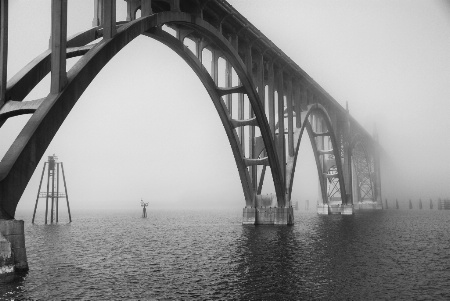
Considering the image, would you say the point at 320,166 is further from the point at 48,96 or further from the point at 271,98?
the point at 48,96

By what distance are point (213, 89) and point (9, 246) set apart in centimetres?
2402

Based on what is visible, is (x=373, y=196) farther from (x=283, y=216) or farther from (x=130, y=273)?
(x=130, y=273)

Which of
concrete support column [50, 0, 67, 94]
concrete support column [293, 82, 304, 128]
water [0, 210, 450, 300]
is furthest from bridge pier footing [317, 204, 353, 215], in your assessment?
concrete support column [50, 0, 67, 94]

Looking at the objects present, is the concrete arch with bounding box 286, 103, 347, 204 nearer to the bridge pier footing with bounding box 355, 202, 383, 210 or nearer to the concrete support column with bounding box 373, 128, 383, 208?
the bridge pier footing with bounding box 355, 202, 383, 210

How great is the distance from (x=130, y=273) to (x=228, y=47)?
787 inches

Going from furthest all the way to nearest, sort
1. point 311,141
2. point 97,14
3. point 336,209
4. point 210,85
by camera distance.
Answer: point 336,209
point 311,141
point 210,85
point 97,14

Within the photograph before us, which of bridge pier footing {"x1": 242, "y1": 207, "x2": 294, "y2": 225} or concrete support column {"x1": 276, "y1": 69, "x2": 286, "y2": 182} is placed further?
concrete support column {"x1": 276, "y1": 69, "x2": 286, "y2": 182}

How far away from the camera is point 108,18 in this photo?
19.6m

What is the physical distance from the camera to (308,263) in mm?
22938

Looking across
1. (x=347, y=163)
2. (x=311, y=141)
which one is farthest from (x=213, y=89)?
(x=347, y=163)

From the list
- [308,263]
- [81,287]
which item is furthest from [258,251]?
[81,287]

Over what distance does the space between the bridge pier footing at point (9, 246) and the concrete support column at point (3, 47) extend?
5.08 m

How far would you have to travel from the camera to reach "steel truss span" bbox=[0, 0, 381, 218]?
1631 cm

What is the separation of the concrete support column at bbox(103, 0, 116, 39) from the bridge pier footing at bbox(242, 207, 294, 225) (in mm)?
27034
